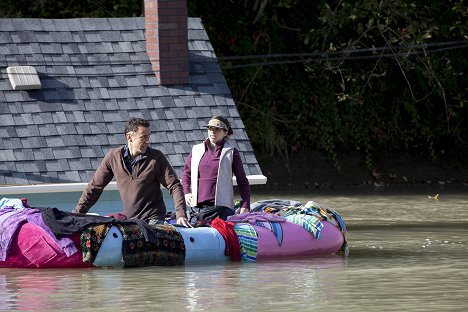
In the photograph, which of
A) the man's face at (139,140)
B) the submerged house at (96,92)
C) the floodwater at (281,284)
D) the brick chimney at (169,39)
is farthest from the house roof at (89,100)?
the man's face at (139,140)

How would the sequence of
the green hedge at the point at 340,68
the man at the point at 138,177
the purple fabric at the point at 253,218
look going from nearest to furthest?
the man at the point at 138,177 < the purple fabric at the point at 253,218 < the green hedge at the point at 340,68

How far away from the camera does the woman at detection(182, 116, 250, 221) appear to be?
15.7 metres

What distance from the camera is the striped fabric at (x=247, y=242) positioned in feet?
49.9

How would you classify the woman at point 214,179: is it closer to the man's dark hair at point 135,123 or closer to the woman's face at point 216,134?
the woman's face at point 216,134

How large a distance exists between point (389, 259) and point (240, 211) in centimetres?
176

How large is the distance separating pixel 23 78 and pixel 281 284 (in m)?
6.73

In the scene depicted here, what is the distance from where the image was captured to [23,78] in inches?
729

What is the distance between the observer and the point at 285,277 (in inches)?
534

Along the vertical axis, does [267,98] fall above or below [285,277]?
above

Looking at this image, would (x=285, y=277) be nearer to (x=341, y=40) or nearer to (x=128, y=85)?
(x=128, y=85)

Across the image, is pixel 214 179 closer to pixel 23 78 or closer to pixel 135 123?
pixel 135 123

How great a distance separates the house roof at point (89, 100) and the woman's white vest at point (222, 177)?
7.84 feet

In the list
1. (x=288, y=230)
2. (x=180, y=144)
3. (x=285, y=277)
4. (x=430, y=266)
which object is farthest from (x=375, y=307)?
(x=180, y=144)

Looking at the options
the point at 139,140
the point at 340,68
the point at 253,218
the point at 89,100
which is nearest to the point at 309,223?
the point at 253,218
